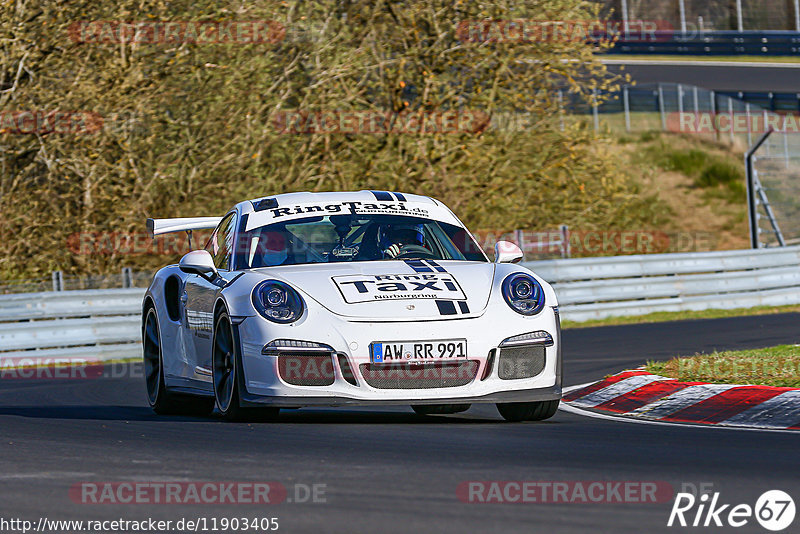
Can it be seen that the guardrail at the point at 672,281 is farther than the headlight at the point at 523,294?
Yes

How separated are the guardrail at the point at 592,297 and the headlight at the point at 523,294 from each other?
9509 mm

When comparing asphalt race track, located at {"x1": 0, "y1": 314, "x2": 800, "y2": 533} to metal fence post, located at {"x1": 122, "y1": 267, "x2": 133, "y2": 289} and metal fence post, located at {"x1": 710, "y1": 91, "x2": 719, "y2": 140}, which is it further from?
metal fence post, located at {"x1": 710, "y1": 91, "x2": 719, "y2": 140}

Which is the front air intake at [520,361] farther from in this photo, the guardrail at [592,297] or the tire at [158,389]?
the guardrail at [592,297]

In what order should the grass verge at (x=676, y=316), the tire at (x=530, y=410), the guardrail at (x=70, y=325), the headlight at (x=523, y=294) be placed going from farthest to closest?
the grass verge at (x=676, y=316) < the guardrail at (x=70, y=325) < the tire at (x=530, y=410) < the headlight at (x=523, y=294)

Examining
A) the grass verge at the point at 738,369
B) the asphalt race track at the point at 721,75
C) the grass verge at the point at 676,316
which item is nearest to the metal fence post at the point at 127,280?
the grass verge at the point at 676,316

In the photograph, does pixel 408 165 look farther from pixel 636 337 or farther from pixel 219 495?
pixel 219 495

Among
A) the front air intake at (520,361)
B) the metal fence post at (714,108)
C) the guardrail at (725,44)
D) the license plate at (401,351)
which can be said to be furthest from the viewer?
the guardrail at (725,44)

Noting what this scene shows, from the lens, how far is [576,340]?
54.8 ft

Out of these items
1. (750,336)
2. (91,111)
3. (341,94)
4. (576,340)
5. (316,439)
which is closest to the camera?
(316,439)

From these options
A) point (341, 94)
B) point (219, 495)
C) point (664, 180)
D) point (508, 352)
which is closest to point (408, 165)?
point (341, 94)

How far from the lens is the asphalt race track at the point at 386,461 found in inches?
202

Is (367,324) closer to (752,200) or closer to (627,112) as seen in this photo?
(752,200)

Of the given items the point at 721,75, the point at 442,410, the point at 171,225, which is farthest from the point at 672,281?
the point at 721,75

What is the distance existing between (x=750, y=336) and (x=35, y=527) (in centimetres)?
1173
